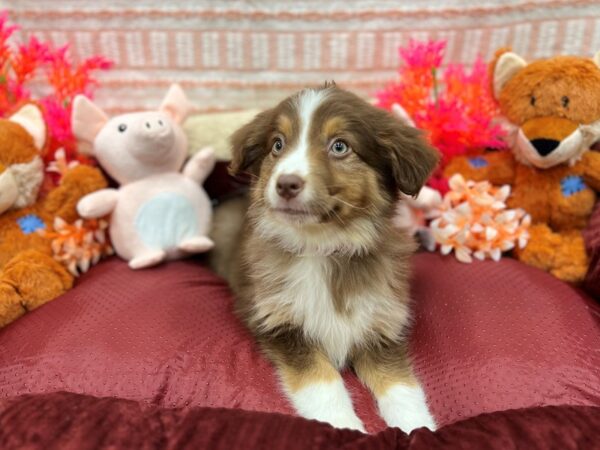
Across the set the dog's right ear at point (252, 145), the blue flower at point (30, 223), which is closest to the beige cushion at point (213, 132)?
the dog's right ear at point (252, 145)

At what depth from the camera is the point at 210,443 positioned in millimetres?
1722

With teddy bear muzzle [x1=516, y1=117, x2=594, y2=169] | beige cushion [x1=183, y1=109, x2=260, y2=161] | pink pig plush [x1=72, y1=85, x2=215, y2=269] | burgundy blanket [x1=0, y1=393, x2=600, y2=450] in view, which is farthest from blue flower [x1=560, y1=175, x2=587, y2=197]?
pink pig plush [x1=72, y1=85, x2=215, y2=269]

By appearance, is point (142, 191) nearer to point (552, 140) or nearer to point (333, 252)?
point (333, 252)

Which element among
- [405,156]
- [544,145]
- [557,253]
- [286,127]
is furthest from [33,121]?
[557,253]

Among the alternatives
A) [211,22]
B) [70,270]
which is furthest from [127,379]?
[211,22]

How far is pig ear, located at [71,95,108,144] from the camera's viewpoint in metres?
3.10

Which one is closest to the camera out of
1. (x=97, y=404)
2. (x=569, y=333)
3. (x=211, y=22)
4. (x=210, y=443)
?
(x=210, y=443)

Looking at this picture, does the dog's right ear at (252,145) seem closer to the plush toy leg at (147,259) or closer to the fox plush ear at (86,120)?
the plush toy leg at (147,259)

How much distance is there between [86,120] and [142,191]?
554mm

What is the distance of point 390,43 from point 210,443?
134 inches

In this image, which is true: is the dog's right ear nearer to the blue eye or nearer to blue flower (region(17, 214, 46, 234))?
the blue eye

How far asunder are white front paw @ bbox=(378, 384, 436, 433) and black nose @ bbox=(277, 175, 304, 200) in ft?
3.16

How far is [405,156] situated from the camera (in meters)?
2.29

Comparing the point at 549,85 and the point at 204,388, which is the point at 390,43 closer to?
the point at 549,85
